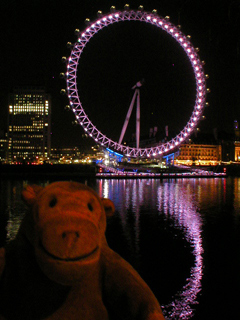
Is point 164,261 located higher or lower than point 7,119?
lower

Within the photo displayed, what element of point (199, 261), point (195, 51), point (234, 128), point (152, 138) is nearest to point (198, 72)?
point (195, 51)

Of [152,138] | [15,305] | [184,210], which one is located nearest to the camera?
[15,305]

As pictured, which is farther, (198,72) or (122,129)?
(122,129)

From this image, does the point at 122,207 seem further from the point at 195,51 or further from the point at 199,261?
the point at 195,51

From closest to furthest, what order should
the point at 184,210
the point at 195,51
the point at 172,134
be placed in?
the point at 184,210 < the point at 195,51 < the point at 172,134

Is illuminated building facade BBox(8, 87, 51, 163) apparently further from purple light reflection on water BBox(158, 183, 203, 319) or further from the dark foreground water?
purple light reflection on water BBox(158, 183, 203, 319)

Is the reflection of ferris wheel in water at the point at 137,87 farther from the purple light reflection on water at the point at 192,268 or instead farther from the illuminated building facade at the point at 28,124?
the illuminated building facade at the point at 28,124
